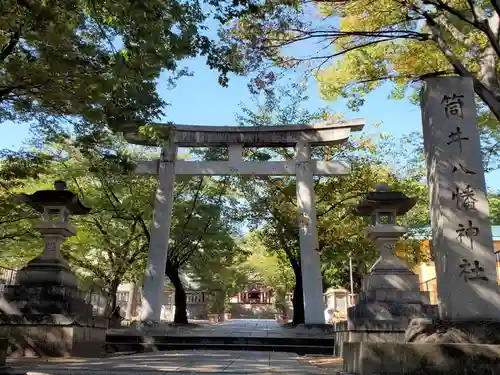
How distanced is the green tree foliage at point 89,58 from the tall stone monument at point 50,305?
6.56 feet

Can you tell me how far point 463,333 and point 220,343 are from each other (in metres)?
8.09

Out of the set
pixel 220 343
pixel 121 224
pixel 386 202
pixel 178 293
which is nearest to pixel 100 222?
pixel 121 224

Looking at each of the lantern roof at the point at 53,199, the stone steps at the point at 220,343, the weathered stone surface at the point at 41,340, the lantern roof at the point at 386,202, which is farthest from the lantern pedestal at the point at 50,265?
the lantern roof at the point at 386,202

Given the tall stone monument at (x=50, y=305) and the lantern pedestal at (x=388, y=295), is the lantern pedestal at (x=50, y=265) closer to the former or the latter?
the tall stone monument at (x=50, y=305)

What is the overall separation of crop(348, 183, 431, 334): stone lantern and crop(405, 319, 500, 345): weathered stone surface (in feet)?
10.5

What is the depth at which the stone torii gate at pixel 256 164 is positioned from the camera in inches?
567

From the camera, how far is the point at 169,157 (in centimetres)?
1502

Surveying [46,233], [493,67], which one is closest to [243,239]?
[46,233]

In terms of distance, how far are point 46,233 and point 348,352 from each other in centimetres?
680

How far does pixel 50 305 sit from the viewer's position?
8.23 m

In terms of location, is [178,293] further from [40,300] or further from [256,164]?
[40,300]

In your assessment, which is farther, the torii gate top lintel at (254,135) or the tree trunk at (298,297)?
the tree trunk at (298,297)

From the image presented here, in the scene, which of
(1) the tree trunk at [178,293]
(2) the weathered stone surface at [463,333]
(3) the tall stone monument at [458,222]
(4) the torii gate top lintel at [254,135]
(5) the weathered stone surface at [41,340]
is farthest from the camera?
(1) the tree trunk at [178,293]

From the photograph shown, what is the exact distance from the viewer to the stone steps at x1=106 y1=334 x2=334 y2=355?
11.3m
